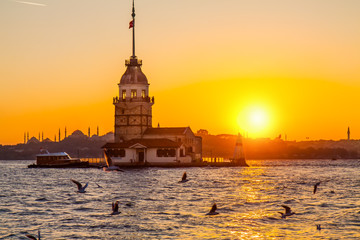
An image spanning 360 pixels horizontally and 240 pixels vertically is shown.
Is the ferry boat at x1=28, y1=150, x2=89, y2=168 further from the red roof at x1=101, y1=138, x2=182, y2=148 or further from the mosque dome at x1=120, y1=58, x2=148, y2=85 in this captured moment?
the mosque dome at x1=120, y1=58, x2=148, y2=85

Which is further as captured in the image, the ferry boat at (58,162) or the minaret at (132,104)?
the ferry boat at (58,162)

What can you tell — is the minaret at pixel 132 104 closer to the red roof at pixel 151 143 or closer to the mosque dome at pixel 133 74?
the mosque dome at pixel 133 74

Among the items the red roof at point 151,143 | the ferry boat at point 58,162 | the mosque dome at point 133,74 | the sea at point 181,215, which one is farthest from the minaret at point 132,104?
the sea at point 181,215

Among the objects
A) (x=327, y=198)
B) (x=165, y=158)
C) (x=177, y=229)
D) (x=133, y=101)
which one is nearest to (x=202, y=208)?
(x=177, y=229)

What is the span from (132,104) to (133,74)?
24.3ft

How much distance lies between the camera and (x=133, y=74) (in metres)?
137

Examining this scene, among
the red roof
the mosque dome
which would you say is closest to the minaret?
the mosque dome

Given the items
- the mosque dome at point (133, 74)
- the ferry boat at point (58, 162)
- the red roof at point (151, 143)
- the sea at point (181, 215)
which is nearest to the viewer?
the sea at point (181, 215)

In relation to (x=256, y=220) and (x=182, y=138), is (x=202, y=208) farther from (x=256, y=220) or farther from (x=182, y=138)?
(x=182, y=138)

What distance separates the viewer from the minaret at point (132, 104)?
132750 millimetres

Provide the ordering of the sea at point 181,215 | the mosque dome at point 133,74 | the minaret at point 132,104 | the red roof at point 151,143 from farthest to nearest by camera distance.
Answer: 1. the mosque dome at point 133,74
2. the minaret at point 132,104
3. the red roof at point 151,143
4. the sea at point 181,215

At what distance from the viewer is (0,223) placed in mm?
41031

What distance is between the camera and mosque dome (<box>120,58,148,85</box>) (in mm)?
136875

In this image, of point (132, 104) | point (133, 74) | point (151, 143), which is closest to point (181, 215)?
point (151, 143)
